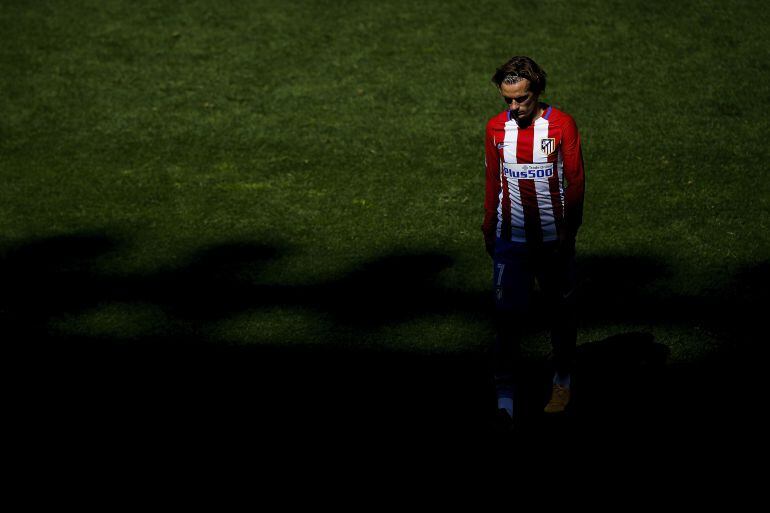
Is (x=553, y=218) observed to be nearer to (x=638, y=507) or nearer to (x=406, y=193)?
(x=638, y=507)

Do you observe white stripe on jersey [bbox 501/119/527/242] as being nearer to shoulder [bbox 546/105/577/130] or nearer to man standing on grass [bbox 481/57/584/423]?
man standing on grass [bbox 481/57/584/423]

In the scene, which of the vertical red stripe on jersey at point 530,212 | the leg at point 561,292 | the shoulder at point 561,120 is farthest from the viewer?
the leg at point 561,292

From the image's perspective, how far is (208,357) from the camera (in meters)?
5.39

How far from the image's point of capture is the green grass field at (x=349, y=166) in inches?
230

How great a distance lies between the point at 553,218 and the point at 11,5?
9.11m

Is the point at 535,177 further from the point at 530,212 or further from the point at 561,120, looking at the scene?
the point at 561,120

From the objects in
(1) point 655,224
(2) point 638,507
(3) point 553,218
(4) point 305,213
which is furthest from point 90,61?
(2) point 638,507

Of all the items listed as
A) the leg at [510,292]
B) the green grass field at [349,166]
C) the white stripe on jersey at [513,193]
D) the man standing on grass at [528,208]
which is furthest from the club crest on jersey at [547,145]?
the green grass field at [349,166]

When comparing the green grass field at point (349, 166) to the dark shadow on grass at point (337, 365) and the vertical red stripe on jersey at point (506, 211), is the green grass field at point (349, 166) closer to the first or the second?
the dark shadow on grass at point (337, 365)

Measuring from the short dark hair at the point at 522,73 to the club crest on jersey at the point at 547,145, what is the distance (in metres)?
0.24

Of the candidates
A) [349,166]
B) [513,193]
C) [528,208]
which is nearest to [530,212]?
[528,208]

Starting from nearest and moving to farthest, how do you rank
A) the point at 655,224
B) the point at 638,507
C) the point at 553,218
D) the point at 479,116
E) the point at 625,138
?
1. the point at 638,507
2. the point at 553,218
3. the point at 655,224
4. the point at 625,138
5. the point at 479,116

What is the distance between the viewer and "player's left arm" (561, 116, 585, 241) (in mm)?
4117

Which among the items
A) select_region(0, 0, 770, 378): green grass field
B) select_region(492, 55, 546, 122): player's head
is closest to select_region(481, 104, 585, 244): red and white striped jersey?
select_region(492, 55, 546, 122): player's head
